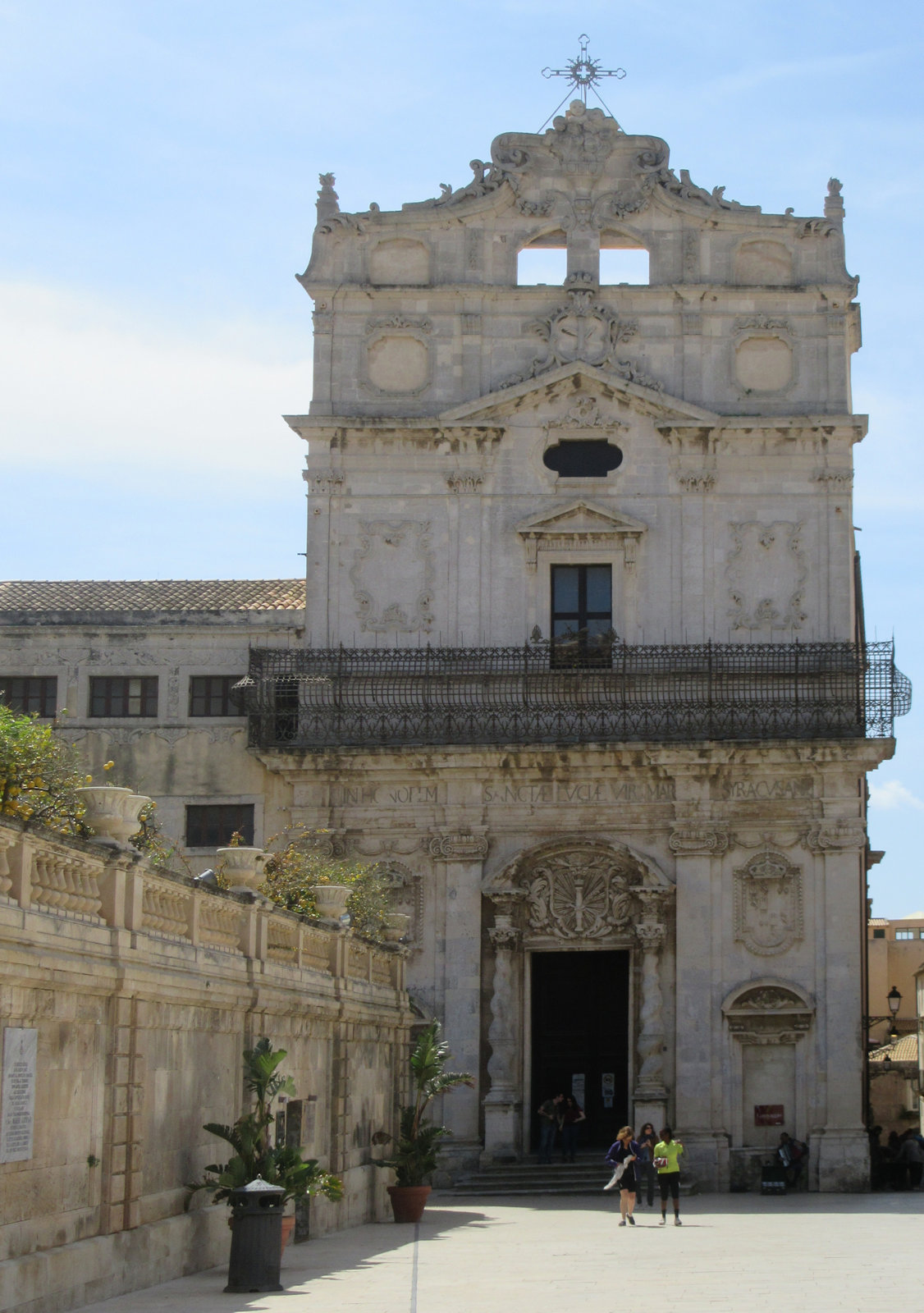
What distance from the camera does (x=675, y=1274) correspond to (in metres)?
18.0

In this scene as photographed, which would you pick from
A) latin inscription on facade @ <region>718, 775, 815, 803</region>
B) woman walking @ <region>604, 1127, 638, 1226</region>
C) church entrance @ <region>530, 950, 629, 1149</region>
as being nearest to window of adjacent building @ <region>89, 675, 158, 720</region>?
church entrance @ <region>530, 950, 629, 1149</region>

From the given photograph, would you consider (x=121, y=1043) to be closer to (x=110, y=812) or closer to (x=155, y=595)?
(x=110, y=812)

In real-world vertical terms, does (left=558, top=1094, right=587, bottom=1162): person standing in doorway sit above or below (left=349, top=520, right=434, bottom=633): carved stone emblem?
below

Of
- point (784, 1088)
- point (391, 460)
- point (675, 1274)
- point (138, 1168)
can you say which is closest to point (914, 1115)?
point (784, 1088)

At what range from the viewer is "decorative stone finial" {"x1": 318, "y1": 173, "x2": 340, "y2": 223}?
119 feet

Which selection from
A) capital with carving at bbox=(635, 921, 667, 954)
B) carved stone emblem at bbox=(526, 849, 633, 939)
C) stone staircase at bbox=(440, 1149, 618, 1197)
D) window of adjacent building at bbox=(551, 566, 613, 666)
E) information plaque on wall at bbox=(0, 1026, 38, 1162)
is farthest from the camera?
window of adjacent building at bbox=(551, 566, 613, 666)

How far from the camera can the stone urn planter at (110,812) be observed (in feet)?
50.0

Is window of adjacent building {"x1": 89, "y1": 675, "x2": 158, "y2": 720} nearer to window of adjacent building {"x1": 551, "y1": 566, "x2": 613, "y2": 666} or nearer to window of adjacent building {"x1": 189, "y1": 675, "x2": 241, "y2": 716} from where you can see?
window of adjacent building {"x1": 189, "y1": 675, "x2": 241, "y2": 716}

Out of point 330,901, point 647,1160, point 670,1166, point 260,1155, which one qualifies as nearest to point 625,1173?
point 670,1166

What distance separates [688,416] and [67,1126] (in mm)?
22918

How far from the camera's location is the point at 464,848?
110 feet

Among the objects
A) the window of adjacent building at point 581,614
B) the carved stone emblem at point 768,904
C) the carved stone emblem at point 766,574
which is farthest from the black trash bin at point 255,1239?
the carved stone emblem at point 766,574

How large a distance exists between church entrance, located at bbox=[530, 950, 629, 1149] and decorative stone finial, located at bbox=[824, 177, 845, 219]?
45.5ft

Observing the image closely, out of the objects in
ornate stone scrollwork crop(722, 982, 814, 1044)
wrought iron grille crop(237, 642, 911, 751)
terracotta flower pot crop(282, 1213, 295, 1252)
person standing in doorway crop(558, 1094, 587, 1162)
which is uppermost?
wrought iron grille crop(237, 642, 911, 751)
